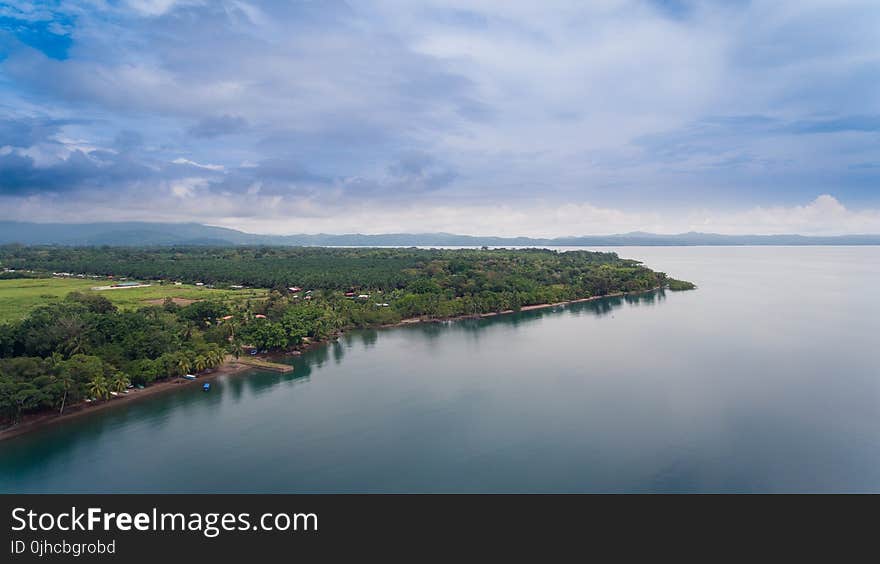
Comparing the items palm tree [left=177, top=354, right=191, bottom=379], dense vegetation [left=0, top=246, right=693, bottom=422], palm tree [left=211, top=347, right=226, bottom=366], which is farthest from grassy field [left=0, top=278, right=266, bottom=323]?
palm tree [left=211, top=347, right=226, bottom=366]

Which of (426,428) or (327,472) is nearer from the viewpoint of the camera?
(327,472)

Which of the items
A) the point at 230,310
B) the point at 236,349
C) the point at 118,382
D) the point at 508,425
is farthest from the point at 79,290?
the point at 508,425

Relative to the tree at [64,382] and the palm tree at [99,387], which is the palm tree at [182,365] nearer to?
the palm tree at [99,387]

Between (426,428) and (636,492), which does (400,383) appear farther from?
(636,492)

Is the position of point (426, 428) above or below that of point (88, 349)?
below

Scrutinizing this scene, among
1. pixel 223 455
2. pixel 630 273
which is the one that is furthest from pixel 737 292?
pixel 223 455

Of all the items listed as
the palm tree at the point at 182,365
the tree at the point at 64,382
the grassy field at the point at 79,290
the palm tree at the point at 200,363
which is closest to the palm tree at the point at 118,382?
the tree at the point at 64,382
